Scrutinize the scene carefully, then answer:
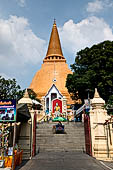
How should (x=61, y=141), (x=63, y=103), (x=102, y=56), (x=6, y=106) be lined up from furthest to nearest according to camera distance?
1. (x=63, y=103)
2. (x=102, y=56)
3. (x=61, y=141)
4. (x=6, y=106)

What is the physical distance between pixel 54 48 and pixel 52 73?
31.2 feet

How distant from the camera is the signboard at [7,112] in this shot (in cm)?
575

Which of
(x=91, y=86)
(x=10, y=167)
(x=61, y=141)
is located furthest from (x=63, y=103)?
(x=10, y=167)

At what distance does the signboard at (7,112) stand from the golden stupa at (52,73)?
27.5 meters

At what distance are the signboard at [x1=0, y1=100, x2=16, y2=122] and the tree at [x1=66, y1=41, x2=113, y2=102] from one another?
1624 centimetres

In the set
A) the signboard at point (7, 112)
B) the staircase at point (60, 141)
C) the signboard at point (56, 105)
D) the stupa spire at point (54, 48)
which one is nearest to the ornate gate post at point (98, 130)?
the staircase at point (60, 141)

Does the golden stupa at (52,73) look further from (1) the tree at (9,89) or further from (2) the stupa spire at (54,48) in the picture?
(1) the tree at (9,89)

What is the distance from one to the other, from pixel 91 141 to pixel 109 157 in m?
1.15

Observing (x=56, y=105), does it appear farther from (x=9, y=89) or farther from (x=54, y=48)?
(x=54, y=48)

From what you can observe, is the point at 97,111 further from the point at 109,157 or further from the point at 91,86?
the point at 91,86

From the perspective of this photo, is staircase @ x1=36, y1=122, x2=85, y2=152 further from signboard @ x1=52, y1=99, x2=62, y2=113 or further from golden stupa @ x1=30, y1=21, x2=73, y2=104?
golden stupa @ x1=30, y1=21, x2=73, y2=104

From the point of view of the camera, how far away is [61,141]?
40.3 ft

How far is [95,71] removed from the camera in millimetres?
22203

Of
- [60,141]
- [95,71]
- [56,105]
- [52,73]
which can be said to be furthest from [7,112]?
[52,73]
